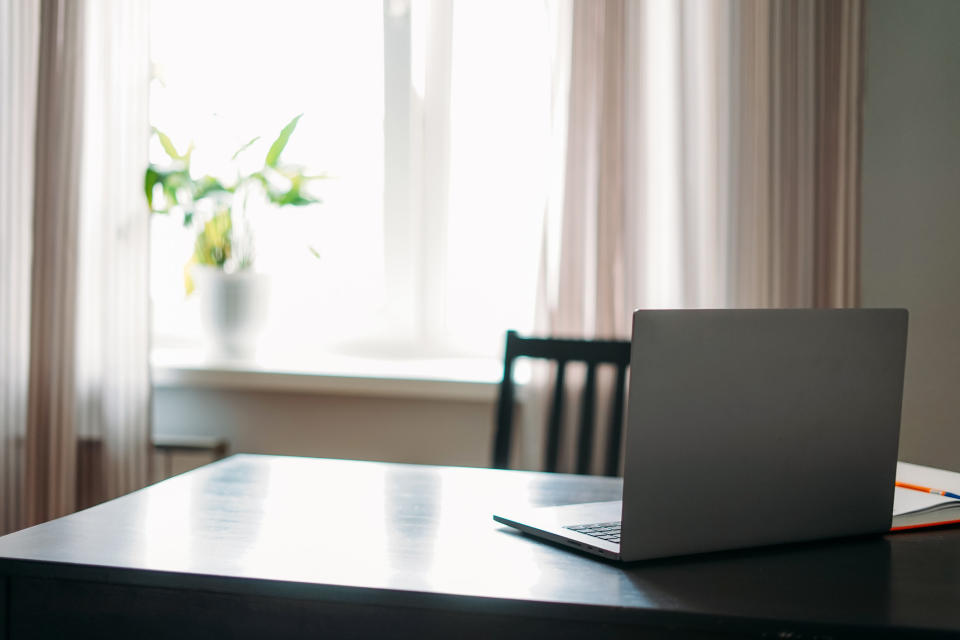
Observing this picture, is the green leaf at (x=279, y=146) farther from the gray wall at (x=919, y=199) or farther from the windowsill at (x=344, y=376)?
the gray wall at (x=919, y=199)

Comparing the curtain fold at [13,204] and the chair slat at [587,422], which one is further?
the curtain fold at [13,204]

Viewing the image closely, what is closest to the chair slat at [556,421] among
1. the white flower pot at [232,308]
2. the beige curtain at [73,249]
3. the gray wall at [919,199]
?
the gray wall at [919,199]

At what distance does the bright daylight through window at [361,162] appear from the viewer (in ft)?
7.93

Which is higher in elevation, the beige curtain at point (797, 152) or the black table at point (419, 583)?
the beige curtain at point (797, 152)

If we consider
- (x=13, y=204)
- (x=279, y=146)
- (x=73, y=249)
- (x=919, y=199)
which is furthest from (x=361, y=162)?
(x=919, y=199)

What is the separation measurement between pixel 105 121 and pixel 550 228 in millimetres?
1195

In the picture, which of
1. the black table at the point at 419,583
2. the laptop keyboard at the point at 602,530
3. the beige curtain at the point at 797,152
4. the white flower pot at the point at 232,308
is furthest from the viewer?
the white flower pot at the point at 232,308

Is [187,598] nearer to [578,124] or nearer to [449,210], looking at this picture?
[578,124]

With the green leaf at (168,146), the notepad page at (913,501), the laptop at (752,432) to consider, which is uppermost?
the green leaf at (168,146)

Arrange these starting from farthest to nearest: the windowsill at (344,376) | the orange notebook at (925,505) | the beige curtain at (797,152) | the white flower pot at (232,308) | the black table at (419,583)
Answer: the white flower pot at (232,308), the windowsill at (344,376), the beige curtain at (797,152), the orange notebook at (925,505), the black table at (419,583)

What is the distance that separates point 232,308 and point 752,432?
1.74 m

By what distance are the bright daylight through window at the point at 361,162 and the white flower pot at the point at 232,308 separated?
0.09 ft

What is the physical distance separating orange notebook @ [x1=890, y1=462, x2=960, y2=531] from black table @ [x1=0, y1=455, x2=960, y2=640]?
0.03 metres

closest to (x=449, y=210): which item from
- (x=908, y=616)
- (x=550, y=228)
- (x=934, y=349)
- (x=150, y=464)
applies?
(x=550, y=228)
